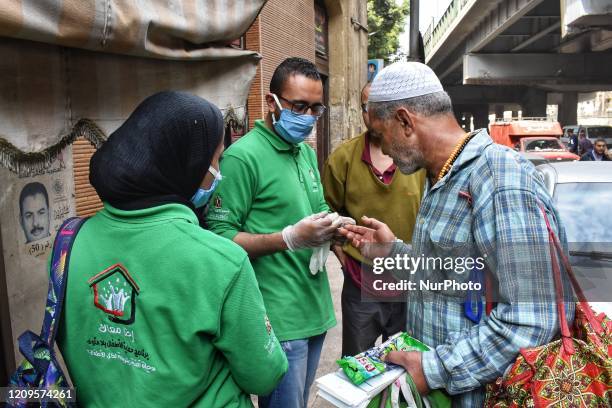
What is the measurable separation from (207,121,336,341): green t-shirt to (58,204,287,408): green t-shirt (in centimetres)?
91

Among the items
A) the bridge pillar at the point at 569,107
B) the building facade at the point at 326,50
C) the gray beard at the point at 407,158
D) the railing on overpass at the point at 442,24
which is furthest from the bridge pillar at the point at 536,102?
the gray beard at the point at 407,158

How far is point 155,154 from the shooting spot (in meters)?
1.46

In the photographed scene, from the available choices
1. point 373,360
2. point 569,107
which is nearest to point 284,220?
point 373,360

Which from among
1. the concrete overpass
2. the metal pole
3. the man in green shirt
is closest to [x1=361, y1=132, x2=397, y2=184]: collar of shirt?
the man in green shirt

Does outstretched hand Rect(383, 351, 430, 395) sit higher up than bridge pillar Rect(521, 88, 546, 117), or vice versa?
bridge pillar Rect(521, 88, 546, 117)

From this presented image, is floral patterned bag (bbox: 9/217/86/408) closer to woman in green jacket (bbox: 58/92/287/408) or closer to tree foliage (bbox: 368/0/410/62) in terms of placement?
woman in green jacket (bbox: 58/92/287/408)

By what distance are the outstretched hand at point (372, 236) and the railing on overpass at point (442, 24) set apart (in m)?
22.3

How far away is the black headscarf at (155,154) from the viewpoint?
4.75 feet

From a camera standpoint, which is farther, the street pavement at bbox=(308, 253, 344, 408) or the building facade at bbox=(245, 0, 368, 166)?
the building facade at bbox=(245, 0, 368, 166)

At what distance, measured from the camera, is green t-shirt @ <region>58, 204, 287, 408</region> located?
144cm

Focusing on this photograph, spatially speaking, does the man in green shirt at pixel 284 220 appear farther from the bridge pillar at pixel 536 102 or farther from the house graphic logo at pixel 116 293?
the bridge pillar at pixel 536 102

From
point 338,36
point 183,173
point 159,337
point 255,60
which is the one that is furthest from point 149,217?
point 338,36

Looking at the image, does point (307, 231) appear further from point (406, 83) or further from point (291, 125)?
point (406, 83)

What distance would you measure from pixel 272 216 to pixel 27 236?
5.35 ft
